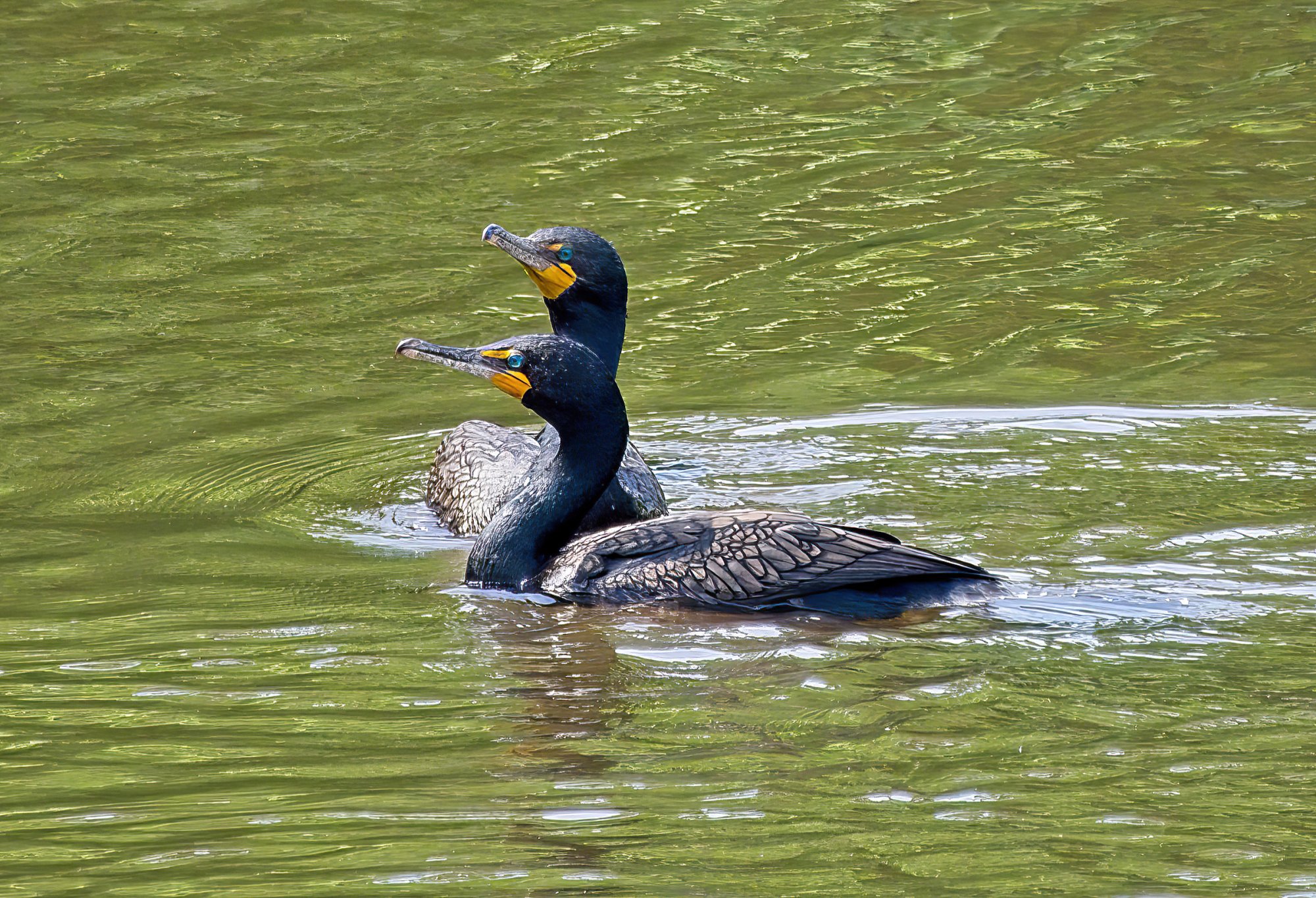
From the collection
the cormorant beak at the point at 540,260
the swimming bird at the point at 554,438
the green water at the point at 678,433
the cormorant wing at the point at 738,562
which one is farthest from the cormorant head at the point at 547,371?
the cormorant beak at the point at 540,260

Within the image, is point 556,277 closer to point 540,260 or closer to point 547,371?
point 540,260

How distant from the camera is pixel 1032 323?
10.6m

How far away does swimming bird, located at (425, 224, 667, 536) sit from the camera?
26.6 feet

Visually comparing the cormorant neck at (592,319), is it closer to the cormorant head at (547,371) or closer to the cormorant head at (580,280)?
the cormorant head at (580,280)

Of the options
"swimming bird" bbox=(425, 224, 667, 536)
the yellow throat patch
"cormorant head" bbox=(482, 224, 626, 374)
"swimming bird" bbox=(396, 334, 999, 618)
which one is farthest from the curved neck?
the yellow throat patch

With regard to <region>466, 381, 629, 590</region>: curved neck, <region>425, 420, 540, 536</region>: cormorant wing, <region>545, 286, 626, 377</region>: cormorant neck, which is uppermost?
<region>545, 286, 626, 377</region>: cormorant neck

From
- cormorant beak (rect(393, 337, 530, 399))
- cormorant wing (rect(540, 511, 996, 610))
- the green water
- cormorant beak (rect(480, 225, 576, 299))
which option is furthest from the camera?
cormorant beak (rect(480, 225, 576, 299))

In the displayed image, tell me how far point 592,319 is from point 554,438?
0.69 metres

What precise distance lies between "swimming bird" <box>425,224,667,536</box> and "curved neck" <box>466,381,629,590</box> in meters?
0.47

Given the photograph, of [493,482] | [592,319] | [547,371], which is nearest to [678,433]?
[592,319]

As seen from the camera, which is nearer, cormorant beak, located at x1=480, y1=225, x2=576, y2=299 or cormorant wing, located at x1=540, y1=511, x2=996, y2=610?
cormorant wing, located at x1=540, y1=511, x2=996, y2=610

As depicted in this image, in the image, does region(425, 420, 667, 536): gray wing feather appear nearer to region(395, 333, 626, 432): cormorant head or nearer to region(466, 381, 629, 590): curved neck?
region(466, 381, 629, 590): curved neck

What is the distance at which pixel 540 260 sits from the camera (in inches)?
339

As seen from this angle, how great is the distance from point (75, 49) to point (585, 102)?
14.6 feet
